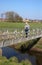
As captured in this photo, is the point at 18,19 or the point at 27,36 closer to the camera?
the point at 27,36

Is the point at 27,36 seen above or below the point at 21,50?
above

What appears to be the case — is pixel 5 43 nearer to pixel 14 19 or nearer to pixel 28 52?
pixel 28 52

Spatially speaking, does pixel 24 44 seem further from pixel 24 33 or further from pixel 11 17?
pixel 11 17

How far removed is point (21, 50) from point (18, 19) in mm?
44659

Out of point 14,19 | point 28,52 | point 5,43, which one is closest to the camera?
point 5,43

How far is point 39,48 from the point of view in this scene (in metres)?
44.6

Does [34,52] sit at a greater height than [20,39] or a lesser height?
lesser

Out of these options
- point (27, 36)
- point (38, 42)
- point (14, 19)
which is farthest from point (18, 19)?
point (27, 36)

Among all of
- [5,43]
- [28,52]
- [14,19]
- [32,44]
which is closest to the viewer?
[5,43]

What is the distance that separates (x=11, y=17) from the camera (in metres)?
88.8

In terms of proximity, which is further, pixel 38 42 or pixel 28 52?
pixel 38 42

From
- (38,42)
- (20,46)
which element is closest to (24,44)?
(20,46)

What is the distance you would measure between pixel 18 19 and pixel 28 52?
45.4 metres

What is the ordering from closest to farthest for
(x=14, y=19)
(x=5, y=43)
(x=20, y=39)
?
(x=5, y=43)
(x=20, y=39)
(x=14, y=19)
